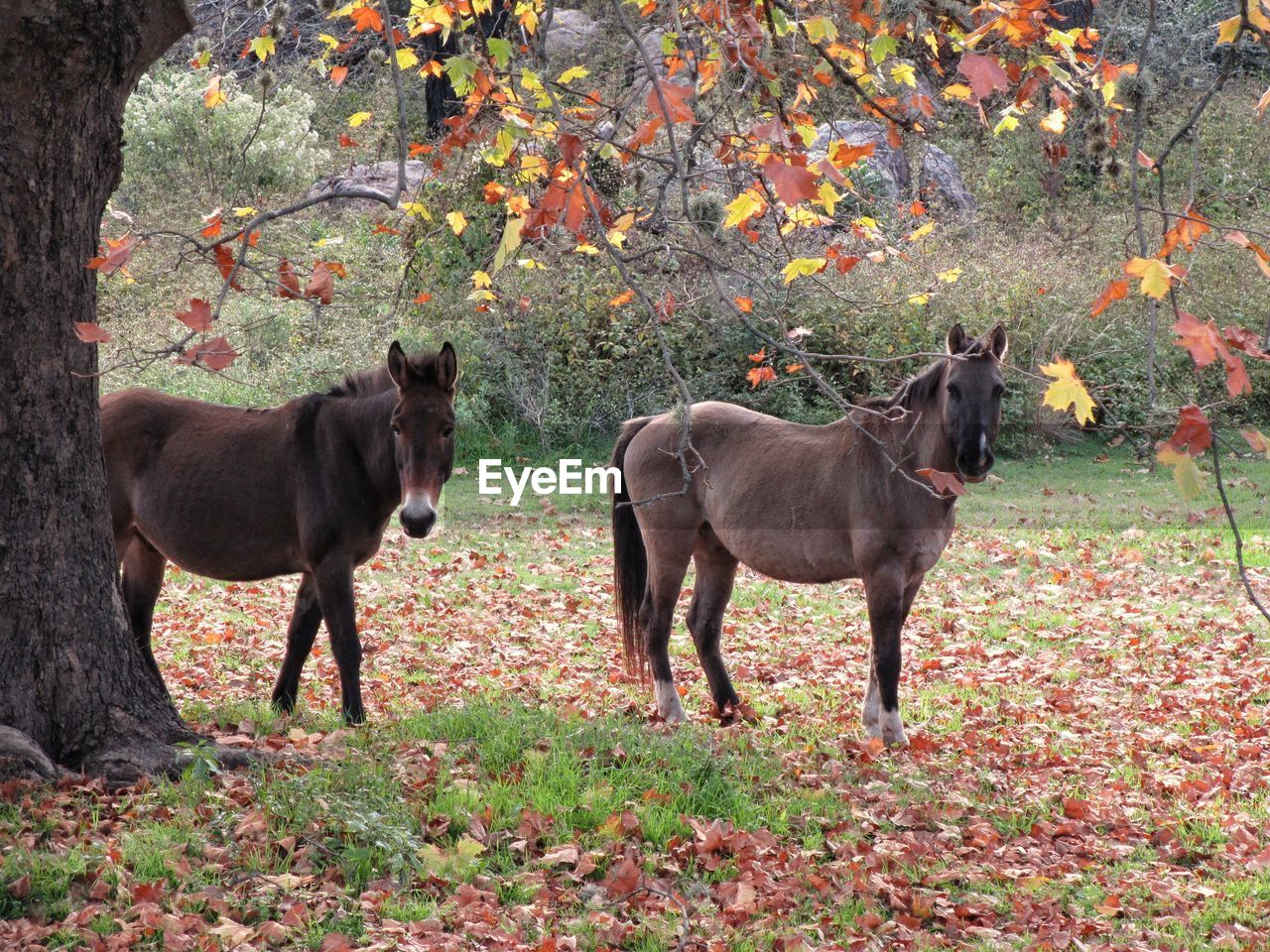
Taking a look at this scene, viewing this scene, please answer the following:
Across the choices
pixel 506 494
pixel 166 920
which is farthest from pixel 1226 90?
pixel 166 920

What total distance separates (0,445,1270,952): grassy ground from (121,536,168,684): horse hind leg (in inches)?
19.3

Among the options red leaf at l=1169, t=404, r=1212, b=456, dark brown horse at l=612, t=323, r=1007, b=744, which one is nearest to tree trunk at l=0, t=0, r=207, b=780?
dark brown horse at l=612, t=323, r=1007, b=744

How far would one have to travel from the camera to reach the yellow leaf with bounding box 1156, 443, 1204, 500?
113 inches

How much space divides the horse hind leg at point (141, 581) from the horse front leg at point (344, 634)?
111cm

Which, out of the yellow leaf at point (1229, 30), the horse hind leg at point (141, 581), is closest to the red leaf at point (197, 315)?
the yellow leaf at point (1229, 30)

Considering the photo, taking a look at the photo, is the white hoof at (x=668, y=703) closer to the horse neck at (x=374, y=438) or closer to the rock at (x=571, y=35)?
the horse neck at (x=374, y=438)

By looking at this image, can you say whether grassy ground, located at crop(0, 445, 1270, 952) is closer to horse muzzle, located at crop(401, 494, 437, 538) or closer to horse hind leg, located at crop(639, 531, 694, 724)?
horse hind leg, located at crop(639, 531, 694, 724)

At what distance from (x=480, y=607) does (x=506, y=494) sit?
4925 millimetres

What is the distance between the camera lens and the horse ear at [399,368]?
18.5 feet

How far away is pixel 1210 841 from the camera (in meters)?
4.98

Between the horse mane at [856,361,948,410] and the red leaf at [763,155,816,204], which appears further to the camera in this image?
the horse mane at [856,361,948,410]

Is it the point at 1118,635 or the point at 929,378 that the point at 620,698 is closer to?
the point at 929,378

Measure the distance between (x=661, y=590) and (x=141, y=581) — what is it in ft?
9.05

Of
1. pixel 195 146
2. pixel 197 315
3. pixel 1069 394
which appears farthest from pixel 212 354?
pixel 195 146
